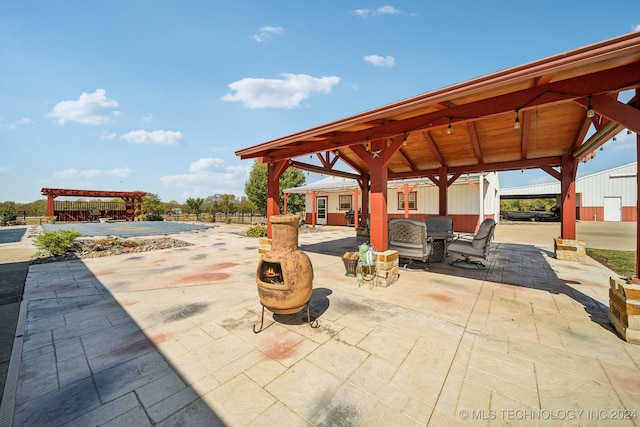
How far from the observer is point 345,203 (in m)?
18.9

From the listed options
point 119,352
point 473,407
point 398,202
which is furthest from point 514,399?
point 398,202

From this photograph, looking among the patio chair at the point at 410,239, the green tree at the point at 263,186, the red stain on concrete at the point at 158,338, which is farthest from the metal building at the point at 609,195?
the red stain on concrete at the point at 158,338

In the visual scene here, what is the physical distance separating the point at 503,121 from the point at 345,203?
1367 centimetres

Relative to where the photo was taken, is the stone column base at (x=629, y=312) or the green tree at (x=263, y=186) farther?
the green tree at (x=263, y=186)

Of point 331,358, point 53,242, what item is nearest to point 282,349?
point 331,358

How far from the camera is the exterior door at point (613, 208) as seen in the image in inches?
885

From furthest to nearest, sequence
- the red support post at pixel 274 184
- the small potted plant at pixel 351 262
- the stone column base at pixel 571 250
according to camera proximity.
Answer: the red support post at pixel 274 184 → the stone column base at pixel 571 250 → the small potted plant at pixel 351 262

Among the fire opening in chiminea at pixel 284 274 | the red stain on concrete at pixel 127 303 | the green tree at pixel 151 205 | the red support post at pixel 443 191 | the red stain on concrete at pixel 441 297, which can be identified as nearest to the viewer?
the fire opening in chiminea at pixel 284 274

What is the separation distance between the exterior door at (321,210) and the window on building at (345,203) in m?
1.52

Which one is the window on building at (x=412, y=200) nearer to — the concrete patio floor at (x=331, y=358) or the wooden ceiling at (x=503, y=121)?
the wooden ceiling at (x=503, y=121)

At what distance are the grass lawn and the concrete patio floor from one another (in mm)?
2238

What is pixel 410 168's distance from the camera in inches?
392

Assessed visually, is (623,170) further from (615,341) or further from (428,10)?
(615,341)

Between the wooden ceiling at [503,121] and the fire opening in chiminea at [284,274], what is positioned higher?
the wooden ceiling at [503,121]
